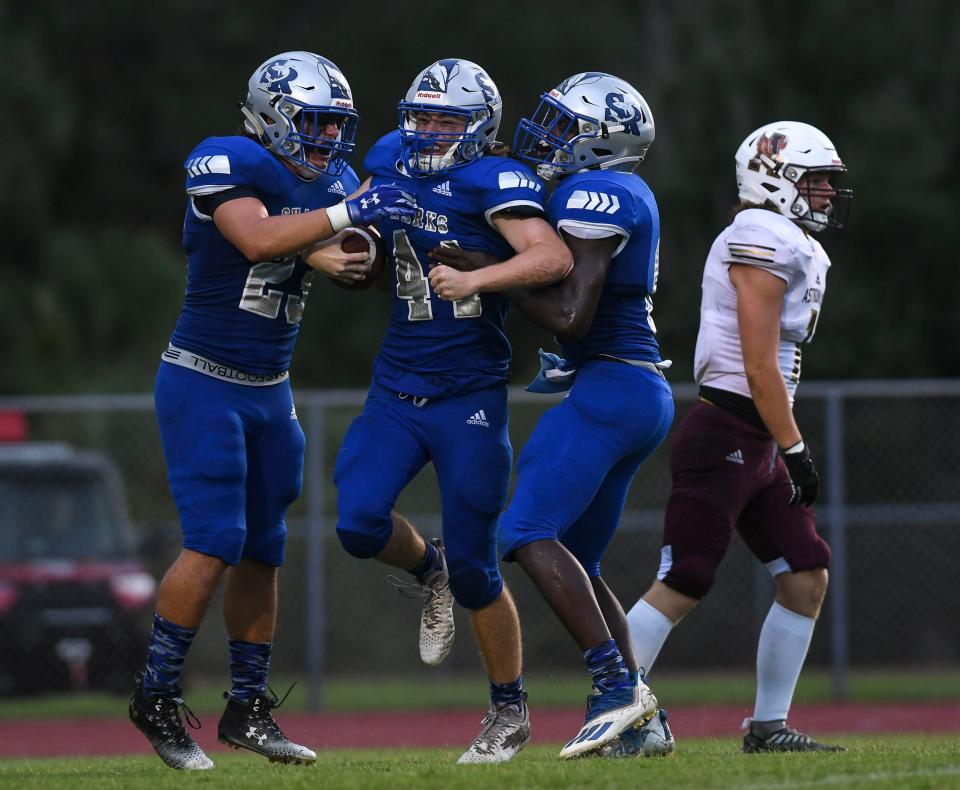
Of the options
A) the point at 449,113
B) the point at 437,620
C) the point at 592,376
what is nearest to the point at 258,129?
the point at 449,113

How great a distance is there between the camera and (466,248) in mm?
6023

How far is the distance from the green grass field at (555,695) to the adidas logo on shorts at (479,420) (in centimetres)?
628

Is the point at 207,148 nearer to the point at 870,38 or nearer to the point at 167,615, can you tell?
the point at 167,615

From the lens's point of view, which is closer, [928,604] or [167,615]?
[167,615]

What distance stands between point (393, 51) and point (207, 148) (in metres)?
20.3

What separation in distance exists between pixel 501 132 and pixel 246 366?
18.2 meters

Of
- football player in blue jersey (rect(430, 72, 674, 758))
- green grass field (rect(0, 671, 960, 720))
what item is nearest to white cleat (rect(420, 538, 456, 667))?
football player in blue jersey (rect(430, 72, 674, 758))

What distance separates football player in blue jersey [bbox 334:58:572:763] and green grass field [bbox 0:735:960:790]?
55cm

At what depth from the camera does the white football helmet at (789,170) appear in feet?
21.4

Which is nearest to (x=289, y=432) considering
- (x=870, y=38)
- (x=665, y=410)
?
(x=665, y=410)

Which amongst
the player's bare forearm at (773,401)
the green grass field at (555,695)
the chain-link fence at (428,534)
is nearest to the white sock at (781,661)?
the player's bare forearm at (773,401)

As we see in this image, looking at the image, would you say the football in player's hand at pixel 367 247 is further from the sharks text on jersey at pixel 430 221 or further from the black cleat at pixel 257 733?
the black cleat at pixel 257 733

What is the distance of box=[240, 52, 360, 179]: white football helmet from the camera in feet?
20.4

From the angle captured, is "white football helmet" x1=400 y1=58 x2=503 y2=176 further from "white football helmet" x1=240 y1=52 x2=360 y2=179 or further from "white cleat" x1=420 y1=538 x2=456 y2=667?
"white cleat" x1=420 y1=538 x2=456 y2=667
